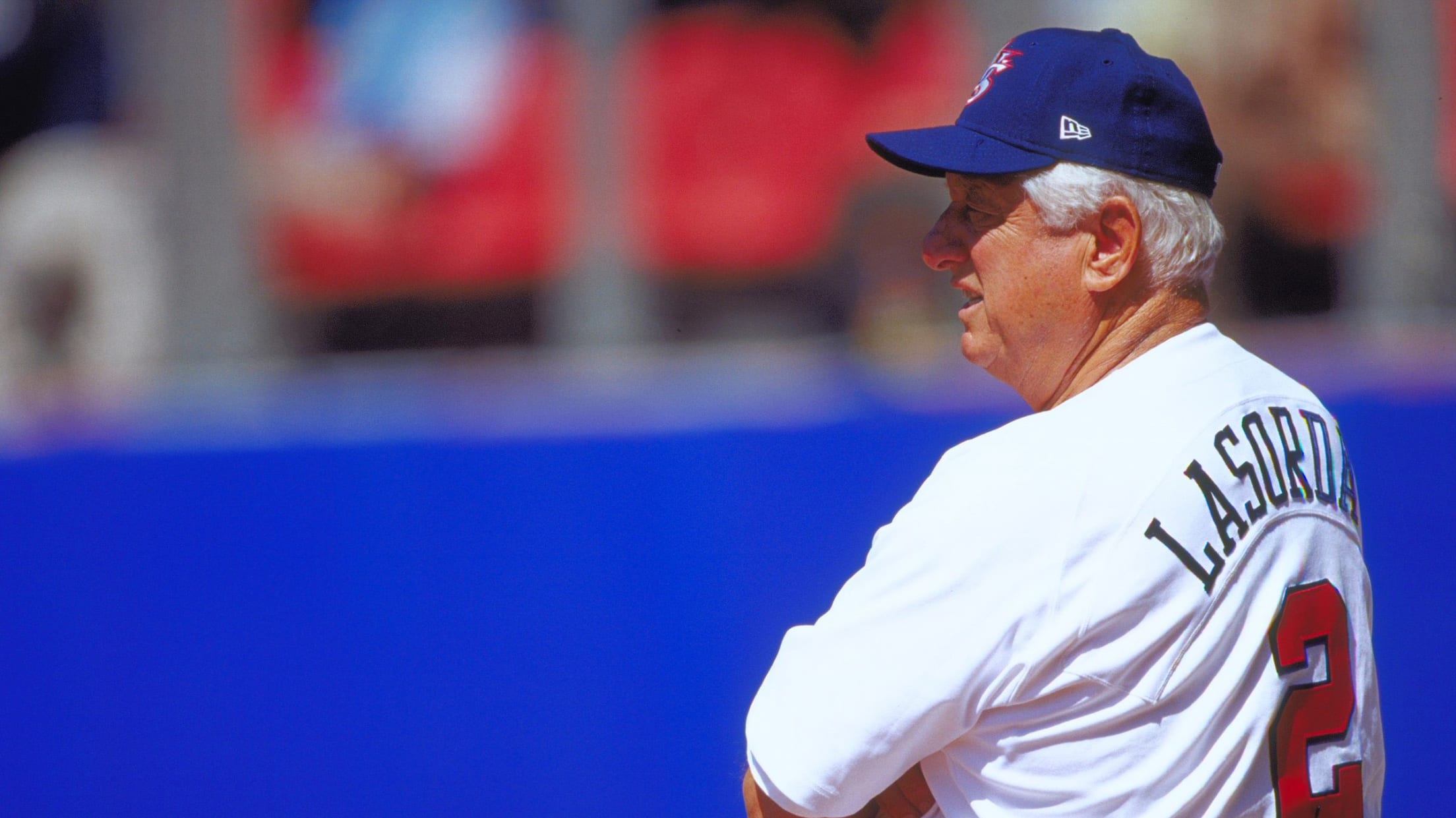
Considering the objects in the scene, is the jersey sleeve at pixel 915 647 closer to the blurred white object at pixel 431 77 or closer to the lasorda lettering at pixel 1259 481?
the lasorda lettering at pixel 1259 481

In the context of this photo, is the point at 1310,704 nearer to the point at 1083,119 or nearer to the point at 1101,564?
the point at 1101,564

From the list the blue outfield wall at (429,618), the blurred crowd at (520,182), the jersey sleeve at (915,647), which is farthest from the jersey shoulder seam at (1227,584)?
the blurred crowd at (520,182)

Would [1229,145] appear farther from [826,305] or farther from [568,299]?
[568,299]

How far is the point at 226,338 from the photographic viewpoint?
5.39 m

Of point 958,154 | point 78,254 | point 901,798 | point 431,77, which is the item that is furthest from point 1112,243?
point 78,254

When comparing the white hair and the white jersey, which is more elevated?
the white hair

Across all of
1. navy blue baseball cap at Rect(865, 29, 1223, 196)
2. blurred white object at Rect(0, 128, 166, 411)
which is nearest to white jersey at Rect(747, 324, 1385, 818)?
navy blue baseball cap at Rect(865, 29, 1223, 196)

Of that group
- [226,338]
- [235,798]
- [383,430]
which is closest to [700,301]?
[226,338]

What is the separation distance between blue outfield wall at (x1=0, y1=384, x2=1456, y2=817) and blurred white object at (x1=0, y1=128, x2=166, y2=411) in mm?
2153

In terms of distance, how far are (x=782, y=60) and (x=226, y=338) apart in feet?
8.61

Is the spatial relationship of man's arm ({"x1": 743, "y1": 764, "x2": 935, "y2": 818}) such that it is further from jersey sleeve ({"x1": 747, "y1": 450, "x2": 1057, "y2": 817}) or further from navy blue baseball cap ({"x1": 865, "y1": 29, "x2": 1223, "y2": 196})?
navy blue baseball cap ({"x1": 865, "y1": 29, "x2": 1223, "y2": 196})

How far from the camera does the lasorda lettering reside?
1.52 metres

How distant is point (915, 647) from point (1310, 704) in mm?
496

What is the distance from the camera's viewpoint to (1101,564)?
1479 mm
